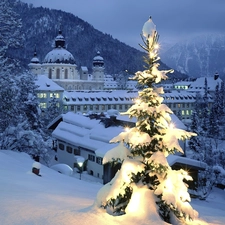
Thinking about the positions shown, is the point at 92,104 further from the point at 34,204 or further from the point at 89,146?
the point at 34,204

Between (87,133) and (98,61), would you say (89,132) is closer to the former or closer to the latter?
(87,133)

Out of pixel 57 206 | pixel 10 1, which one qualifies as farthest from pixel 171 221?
pixel 10 1

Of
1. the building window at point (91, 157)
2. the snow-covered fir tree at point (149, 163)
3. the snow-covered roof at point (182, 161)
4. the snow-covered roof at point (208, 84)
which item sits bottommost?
the building window at point (91, 157)

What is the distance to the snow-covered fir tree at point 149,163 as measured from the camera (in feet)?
27.9

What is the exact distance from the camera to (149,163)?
28.6ft

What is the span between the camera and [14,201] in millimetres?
9719

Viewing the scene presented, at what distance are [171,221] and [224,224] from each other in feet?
7.93

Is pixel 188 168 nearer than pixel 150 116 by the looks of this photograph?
No

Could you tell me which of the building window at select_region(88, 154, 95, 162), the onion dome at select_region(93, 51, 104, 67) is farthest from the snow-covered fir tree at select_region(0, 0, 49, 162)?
the onion dome at select_region(93, 51, 104, 67)

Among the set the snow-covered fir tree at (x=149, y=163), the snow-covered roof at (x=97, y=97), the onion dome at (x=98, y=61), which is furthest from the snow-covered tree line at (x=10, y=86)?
the onion dome at (x=98, y=61)

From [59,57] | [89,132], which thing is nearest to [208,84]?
[59,57]

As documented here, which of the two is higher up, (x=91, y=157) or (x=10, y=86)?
(x=10, y=86)

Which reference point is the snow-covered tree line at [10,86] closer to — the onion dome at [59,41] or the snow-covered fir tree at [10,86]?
the snow-covered fir tree at [10,86]

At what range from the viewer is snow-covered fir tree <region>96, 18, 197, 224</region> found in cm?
852
